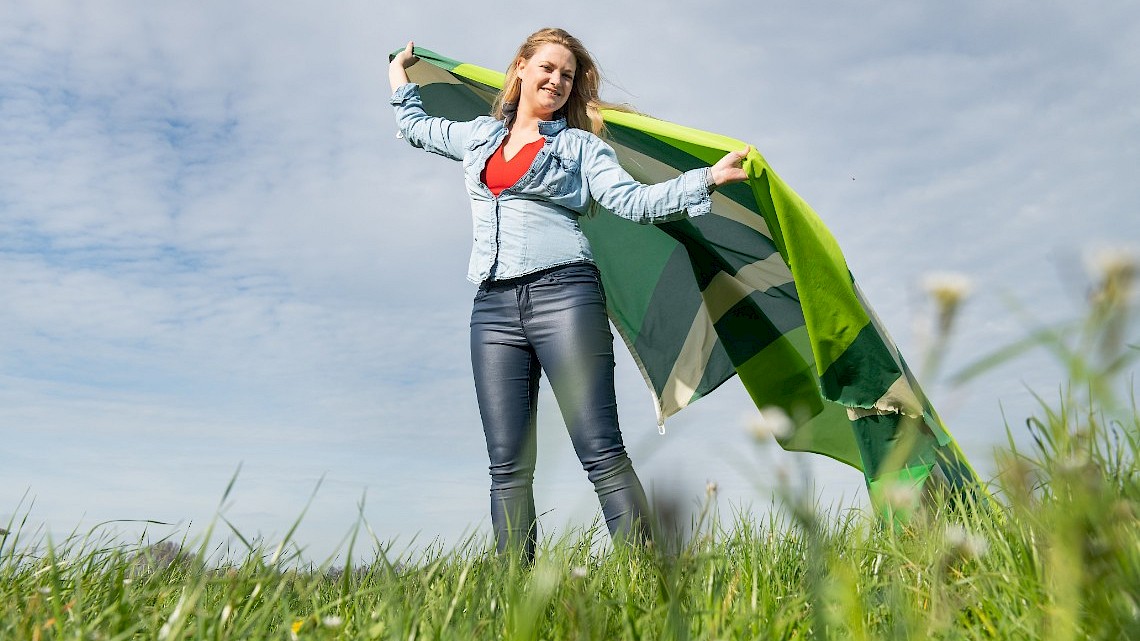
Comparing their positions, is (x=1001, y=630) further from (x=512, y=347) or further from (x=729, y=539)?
(x=512, y=347)

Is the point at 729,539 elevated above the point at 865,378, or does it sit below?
below

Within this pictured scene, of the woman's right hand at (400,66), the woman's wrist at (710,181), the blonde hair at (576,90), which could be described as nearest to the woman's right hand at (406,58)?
the woman's right hand at (400,66)


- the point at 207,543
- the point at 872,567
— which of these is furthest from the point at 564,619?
the point at 872,567

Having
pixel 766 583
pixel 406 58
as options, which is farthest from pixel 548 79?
pixel 766 583

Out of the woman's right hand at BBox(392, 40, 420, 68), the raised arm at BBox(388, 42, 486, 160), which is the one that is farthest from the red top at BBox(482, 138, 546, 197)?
the woman's right hand at BBox(392, 40, 420, 68)

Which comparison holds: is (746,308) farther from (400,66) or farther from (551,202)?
(400,66)

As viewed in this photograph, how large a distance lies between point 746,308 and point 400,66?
2.06 m

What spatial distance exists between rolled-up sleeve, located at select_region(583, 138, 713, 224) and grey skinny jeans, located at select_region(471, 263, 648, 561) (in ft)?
0.97

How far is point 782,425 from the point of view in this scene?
1.38m

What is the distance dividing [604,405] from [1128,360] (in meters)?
2.41

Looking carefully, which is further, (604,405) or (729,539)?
(604,405)

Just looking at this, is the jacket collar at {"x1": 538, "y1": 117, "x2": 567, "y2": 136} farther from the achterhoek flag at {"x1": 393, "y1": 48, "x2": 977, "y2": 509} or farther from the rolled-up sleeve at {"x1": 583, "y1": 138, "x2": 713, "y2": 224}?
the achterhoek flag at {"x1": 393, "y1": 48, "x2": 977, "y2": 509}

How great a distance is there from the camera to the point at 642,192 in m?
3.28

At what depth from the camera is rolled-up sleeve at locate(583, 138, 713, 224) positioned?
3123 millimetres
